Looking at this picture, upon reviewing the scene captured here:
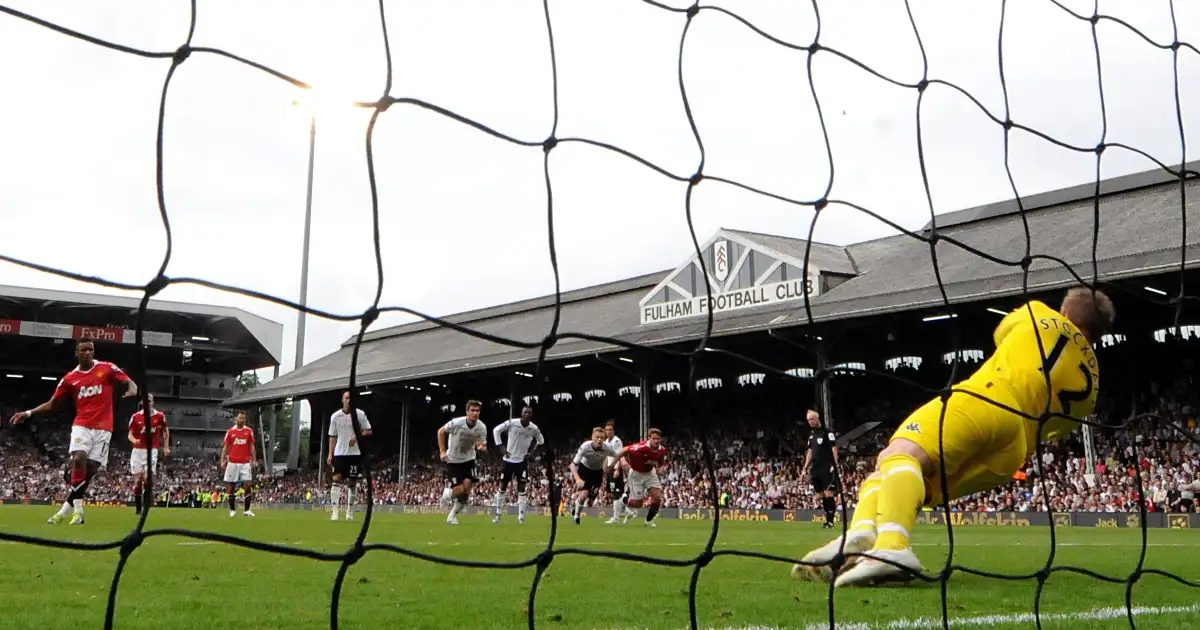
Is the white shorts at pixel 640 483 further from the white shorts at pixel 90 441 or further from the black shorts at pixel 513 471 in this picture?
the white shorts at pixel 90 441

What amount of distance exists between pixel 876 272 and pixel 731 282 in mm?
4014

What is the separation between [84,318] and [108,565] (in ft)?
111

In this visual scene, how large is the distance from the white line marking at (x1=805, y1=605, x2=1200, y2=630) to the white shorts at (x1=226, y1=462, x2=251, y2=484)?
15.2m

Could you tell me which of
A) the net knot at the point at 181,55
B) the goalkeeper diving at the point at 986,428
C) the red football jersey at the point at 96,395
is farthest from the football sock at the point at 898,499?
the red football jersey at the point at 96,395

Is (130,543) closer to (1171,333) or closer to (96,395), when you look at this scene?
(96,395)

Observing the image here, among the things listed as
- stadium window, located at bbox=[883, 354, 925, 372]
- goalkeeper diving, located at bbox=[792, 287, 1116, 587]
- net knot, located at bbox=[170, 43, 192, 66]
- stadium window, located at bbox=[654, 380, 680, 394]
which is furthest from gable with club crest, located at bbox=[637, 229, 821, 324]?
net knot, located at bbox=[170, 43, 192, 66]

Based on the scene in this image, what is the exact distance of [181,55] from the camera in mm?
2498

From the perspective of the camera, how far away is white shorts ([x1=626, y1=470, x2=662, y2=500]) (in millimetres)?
16156

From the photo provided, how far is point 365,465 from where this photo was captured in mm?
2586

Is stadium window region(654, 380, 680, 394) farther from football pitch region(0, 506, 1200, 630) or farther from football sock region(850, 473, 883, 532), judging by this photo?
football sock region(850, 473, 883, 532)

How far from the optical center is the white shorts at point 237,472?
57.5 feet

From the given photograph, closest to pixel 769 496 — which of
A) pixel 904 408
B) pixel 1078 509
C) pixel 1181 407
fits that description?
pixel 904 408

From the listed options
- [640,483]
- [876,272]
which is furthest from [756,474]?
[640,483]

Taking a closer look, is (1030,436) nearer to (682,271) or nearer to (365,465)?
(365,465)
